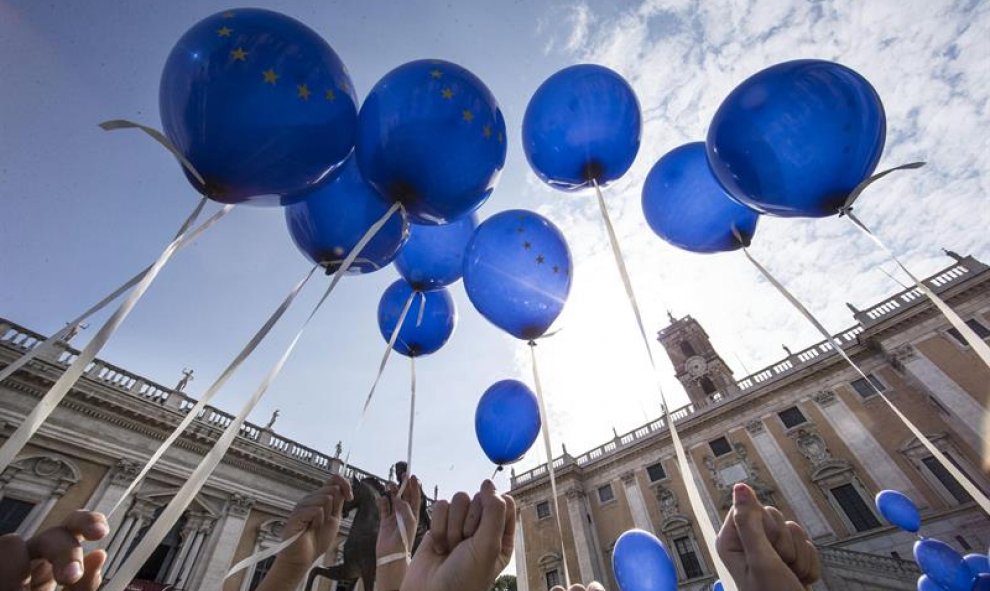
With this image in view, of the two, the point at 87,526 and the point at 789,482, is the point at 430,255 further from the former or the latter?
the point at 789,482

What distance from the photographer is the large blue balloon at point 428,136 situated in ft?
7.58

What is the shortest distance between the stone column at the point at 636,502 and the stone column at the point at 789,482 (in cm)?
528

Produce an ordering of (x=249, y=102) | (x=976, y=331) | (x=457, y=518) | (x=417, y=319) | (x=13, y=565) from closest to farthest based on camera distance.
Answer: (x=13, y=565), (x=457, y=518), (x=249, y=102), (x=417, y=319), (x=976, y=331)

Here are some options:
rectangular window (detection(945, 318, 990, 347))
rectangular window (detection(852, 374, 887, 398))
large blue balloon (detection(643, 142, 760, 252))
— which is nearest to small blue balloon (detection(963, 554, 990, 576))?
large blue balloon (detection(643, 142, 760, 252))

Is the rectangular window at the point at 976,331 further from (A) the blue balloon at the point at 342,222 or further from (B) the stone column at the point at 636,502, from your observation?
(A) the blue balloon at the point at 342,222

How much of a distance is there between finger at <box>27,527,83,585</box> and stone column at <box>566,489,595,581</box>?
771 inches

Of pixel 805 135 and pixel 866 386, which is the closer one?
pixel 805 135

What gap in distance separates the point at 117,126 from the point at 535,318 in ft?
8.90

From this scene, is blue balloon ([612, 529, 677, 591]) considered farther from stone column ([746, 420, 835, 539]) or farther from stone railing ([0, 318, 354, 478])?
stone column ([746, 420, 835, 539])

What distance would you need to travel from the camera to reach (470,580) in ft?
4.34

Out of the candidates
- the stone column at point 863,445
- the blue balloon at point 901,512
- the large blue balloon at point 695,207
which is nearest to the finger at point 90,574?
the large blue balloon at point 695,207

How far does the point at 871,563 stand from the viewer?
1123 cm

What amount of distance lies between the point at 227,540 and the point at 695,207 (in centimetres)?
1348

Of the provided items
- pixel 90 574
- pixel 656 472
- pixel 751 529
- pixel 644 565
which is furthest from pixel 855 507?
pixel 90 574
